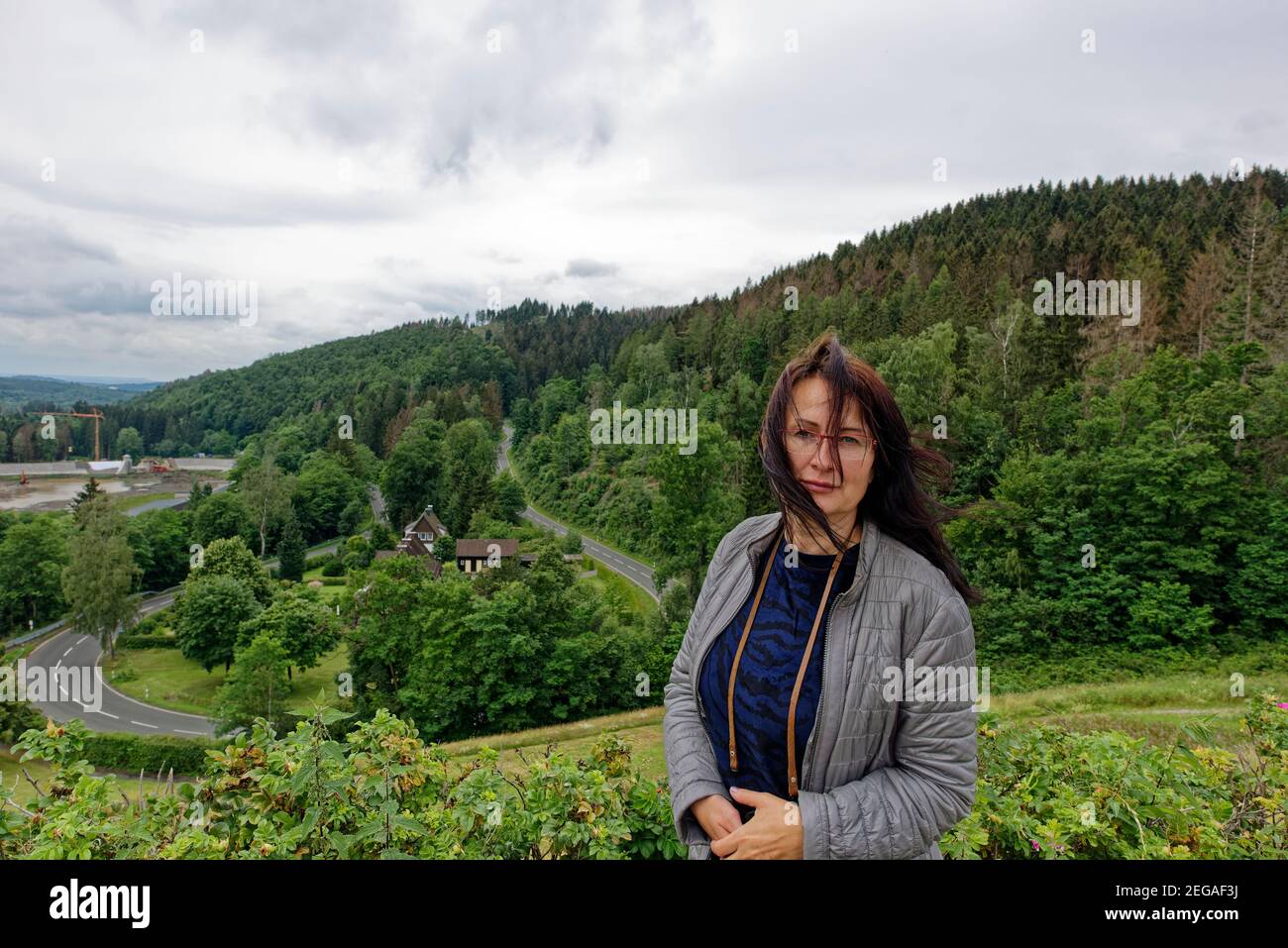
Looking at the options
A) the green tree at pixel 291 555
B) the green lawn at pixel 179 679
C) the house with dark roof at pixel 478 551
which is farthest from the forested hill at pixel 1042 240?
the green tree at pixel 291 555

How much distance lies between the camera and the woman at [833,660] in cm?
175

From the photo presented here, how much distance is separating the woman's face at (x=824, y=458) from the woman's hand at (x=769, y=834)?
Answer: 2.74 feet

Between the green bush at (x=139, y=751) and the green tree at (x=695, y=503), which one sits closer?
the green bush at (x=139, y=751)

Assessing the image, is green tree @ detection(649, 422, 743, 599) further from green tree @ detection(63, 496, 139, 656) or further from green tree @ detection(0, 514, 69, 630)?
green tree @ detection(0, 514, 69, 630)

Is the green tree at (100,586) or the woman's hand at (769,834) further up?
the woman's hand at (769,834)

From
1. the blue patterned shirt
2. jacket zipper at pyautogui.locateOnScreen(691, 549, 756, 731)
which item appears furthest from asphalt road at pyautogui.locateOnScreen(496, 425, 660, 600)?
the blue patterned shirt

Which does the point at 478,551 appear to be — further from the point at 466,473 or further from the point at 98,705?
the point at 98,705

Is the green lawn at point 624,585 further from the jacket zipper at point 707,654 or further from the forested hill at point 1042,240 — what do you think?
the jacket zipper at point 707,654

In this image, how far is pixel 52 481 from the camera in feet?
276

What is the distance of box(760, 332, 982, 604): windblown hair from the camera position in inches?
75.2

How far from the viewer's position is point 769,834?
5.89ft
